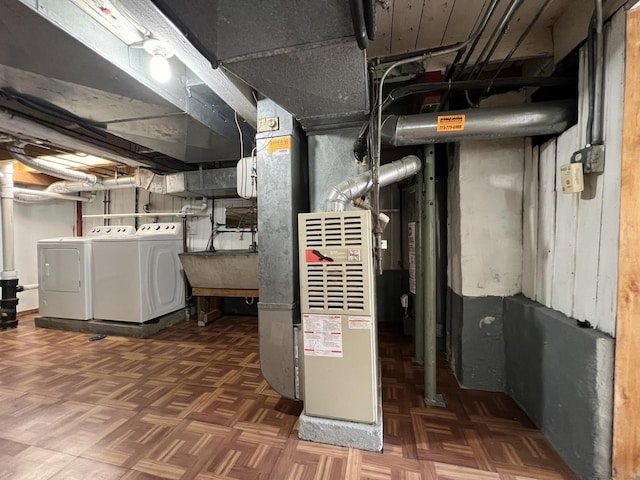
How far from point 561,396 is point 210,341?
120 inches

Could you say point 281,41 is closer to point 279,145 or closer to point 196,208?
point 279,145

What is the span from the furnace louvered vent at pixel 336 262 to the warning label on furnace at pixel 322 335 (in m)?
0.05

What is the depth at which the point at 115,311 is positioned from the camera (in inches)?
132

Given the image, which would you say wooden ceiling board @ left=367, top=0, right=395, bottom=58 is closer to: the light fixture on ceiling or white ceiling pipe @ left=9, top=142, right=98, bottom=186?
the light fixture on ceiling

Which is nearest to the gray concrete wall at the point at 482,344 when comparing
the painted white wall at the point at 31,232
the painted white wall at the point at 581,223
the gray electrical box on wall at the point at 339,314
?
the painted white wall at the point at 581,223

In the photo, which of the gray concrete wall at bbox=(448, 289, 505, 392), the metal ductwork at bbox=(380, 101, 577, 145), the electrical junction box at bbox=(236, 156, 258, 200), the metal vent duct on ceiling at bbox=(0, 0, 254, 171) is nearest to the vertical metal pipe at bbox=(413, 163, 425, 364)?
the gray concrete wall at bbox=(448, 289, 505, 392)

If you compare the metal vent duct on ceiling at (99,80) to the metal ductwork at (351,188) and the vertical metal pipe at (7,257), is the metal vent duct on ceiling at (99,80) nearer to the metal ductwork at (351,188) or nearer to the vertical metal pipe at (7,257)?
the metal ductwork at (351,188)

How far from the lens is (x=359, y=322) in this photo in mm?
1398

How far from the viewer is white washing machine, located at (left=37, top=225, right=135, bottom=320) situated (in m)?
3.43

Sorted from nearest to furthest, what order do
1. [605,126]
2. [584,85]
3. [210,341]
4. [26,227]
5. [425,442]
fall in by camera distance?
[605,126]
[584,85]
[425,442]
[210,341]
[26,227]

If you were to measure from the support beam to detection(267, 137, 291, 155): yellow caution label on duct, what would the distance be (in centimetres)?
155

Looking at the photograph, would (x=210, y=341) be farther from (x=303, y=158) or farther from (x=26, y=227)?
(x=26, y=227)

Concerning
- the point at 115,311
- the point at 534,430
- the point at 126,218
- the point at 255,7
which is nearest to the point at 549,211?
the point at 534,430

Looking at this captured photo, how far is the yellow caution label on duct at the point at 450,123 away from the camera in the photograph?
1.57m
